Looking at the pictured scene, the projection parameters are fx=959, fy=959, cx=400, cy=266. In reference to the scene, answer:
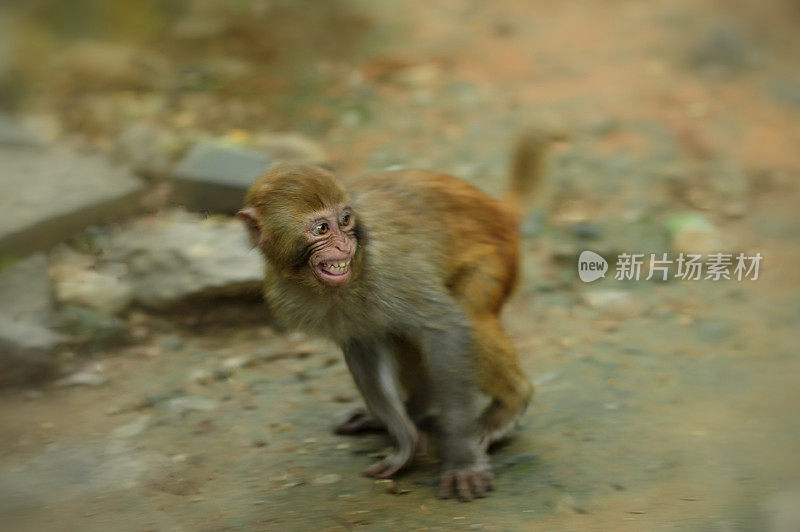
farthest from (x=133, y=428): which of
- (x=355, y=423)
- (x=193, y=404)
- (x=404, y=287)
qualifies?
(x=404, y=287)

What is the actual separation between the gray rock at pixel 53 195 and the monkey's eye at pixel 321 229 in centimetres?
376

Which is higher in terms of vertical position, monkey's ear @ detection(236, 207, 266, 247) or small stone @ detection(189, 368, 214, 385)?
monkey's ear @ detection(236, 207, 266, 247)

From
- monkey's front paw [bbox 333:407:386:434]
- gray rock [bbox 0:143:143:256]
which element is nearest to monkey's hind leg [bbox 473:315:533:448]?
monkey's front paw [bbox 333:407:386:434]

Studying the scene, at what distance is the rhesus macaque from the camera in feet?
15.9

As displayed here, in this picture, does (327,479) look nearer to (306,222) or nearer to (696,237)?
(306,222)

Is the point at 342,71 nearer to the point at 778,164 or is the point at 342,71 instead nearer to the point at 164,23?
the point at 164,23

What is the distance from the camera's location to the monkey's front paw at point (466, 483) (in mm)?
5202

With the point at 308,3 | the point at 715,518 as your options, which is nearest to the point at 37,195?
the point at 308,3

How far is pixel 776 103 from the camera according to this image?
9.93 meters

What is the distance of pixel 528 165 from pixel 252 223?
7.11 ft

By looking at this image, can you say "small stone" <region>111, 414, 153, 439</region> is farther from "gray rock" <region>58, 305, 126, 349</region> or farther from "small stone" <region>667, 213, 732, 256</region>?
"small stone" <region>667, 213, 732, 256</region>

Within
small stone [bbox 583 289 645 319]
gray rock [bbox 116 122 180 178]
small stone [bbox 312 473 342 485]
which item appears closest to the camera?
small stone [bbox 312 473 342 485]

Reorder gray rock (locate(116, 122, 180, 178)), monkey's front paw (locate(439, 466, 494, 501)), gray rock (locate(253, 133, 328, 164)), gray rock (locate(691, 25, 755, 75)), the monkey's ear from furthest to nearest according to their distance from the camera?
1. gray rock (locate(691, 25, 755, 75))
2. gray rock (locate(116, 122, 180, 178))
3. gray rock (locate(253, 133, 328, 164))
4. monkey's front paw (locate(439, 466, 494, 501))
5. the monkey's ear
